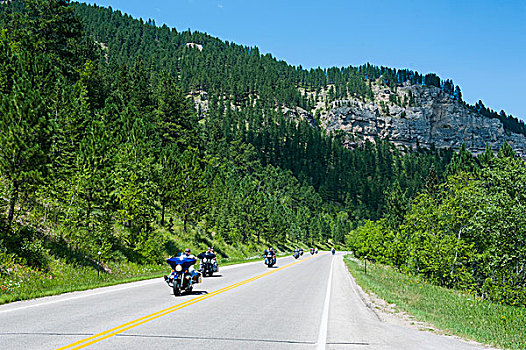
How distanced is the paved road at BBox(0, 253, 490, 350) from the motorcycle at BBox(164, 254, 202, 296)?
58 cm

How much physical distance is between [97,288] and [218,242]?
3443 centimetres

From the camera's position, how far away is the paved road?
6.39m

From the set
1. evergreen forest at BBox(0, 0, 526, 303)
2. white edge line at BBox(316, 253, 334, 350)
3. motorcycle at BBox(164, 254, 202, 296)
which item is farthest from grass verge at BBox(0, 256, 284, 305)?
white edge line at BBox(316, 253, 334, 350)

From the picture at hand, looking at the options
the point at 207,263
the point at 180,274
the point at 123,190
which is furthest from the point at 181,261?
the point at 123,190

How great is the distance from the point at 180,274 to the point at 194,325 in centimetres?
556

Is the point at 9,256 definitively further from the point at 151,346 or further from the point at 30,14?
the point at 30,14

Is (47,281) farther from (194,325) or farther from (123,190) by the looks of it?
(123,190)

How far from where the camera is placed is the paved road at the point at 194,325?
251 inches

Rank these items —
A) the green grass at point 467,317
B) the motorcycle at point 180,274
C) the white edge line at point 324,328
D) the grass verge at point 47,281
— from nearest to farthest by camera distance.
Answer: the white edge line at point 324,328
the green grass at point 467,317
the grass verge at point 47,281
the motorcycle at point 180,274

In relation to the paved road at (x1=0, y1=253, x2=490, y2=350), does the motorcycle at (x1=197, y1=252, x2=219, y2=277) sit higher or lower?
lower

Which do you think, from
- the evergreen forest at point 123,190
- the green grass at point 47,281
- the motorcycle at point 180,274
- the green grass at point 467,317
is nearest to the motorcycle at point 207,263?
the green grass at point 47,281

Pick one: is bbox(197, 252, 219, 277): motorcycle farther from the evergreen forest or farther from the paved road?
the paved road

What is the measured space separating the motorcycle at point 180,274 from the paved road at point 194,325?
1.91ft

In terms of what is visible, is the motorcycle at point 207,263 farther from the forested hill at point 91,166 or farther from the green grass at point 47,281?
the forested hill at point 91,166
